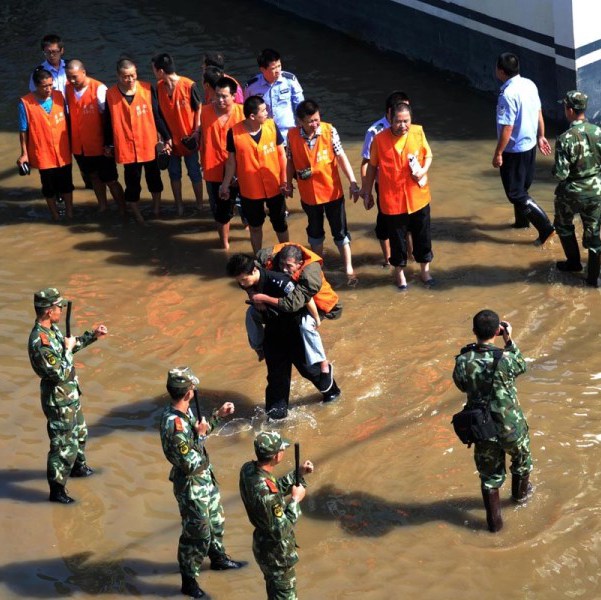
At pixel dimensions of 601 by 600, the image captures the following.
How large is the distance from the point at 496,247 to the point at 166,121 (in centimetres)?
386

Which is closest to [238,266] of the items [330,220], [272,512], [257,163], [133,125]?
[272,512]

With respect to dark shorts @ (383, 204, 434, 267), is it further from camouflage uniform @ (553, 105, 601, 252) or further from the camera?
camouflage uniform @ (553, 105, 601, 252)

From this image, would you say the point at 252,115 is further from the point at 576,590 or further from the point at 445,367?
the point at 576,590

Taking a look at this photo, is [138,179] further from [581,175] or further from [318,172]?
[581,175]

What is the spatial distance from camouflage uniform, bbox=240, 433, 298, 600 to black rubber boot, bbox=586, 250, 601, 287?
4782mm

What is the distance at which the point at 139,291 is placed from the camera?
11.8 meters

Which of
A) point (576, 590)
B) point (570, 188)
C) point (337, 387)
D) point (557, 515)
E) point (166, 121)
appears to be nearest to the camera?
point (576, 590)

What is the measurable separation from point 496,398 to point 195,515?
211 cm

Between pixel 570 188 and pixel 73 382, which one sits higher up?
pixel 570 188

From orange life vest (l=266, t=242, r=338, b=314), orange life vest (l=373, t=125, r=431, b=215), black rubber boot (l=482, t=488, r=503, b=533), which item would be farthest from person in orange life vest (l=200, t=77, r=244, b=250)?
black rubber boot (l=482, t=488, r=503, b=533)

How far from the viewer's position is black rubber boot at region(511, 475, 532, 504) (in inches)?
317

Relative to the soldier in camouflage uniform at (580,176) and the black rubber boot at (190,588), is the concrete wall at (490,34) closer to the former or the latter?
the soldier in camouflage uniform at (580,176)

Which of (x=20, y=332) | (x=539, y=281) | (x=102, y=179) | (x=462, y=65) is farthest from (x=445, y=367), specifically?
(x=462, y=65)

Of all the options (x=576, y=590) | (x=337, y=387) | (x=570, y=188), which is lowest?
(x=576, y=590)
